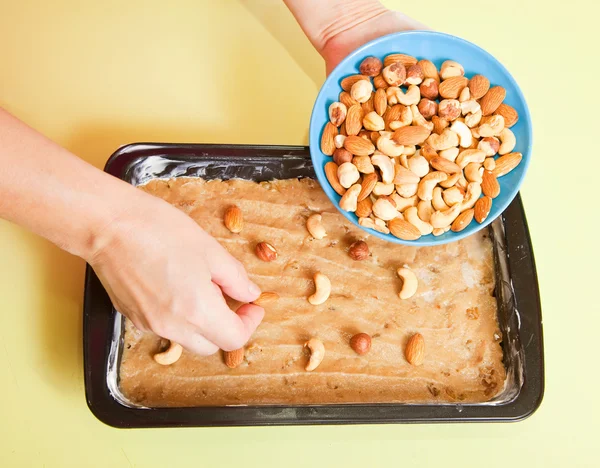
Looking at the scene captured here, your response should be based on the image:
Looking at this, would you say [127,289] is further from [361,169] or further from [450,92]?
[450,92]

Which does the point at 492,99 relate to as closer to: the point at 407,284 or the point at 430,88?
the point at 430,88

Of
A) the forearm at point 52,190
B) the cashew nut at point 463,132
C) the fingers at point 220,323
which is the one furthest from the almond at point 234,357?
the cashew nut at point 463,132

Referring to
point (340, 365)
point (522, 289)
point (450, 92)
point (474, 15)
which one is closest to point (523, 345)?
point (522, 289)

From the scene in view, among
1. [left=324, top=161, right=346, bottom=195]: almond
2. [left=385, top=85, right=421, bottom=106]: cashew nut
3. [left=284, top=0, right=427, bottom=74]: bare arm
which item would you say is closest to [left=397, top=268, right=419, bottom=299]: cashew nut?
[left=324, top=161, right=346, bottom=195]: almond

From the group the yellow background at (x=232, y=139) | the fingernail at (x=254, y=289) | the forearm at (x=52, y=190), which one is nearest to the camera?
the forearm at (x=52, y=190)

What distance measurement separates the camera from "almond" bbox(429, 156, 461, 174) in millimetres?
830

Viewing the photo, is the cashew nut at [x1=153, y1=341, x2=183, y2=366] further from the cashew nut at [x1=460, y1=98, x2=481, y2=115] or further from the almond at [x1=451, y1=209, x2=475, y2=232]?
the cashew nut at [x1=460, y1=98, x2=481, y2=115]

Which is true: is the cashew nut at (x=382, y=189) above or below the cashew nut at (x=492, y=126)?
below

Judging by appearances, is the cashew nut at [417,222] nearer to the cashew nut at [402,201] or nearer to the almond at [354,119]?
the cashew nut at [402,201]

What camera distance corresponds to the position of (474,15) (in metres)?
1.17

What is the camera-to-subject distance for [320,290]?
0.86m

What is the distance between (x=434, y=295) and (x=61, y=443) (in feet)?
2.21

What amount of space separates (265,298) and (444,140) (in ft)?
1.21

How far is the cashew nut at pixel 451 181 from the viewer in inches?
32.9
